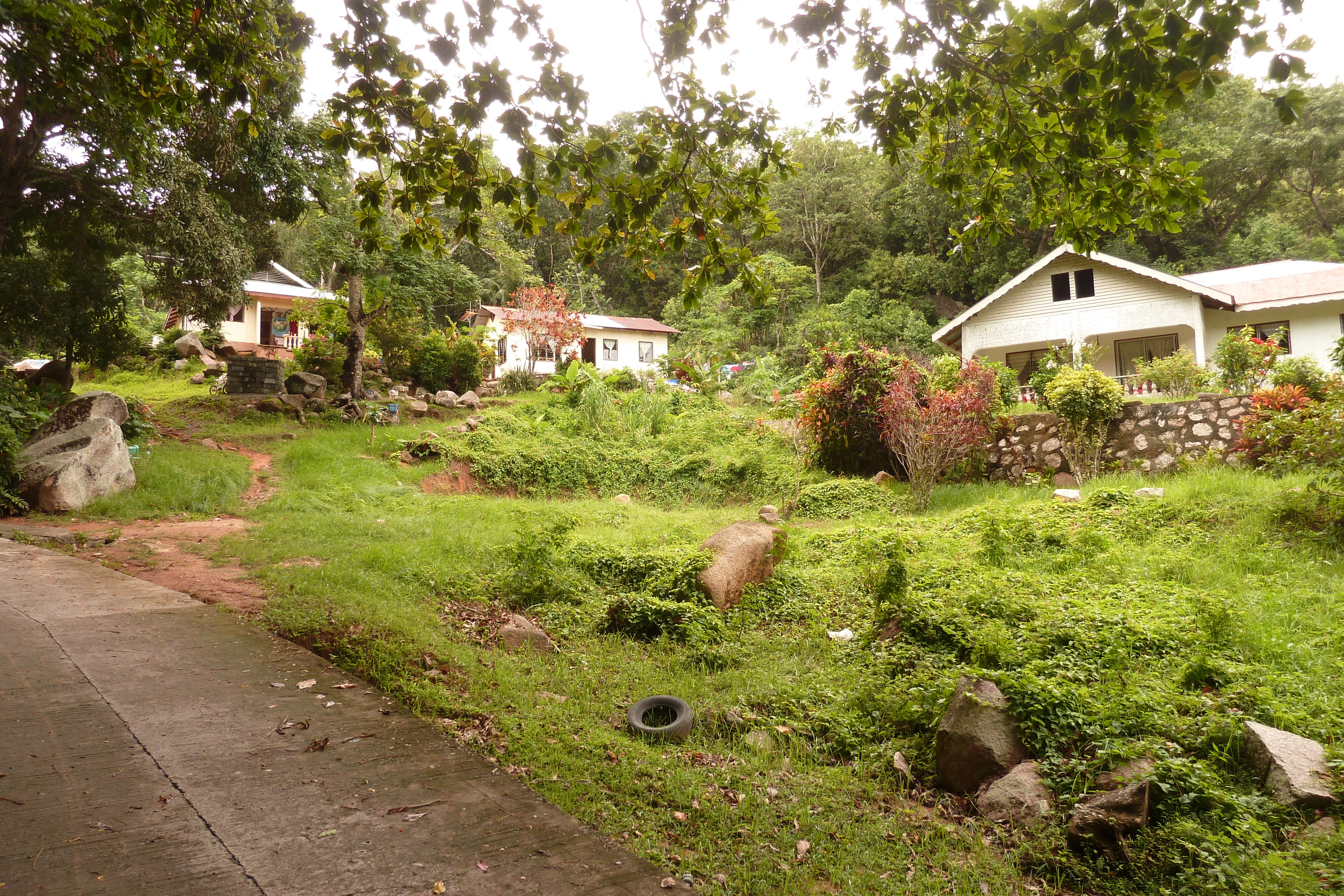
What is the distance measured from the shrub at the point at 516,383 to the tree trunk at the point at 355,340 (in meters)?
6.07

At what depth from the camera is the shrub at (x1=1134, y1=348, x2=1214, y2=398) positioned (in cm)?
1388

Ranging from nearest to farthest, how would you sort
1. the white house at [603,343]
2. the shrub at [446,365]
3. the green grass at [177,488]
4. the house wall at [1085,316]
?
the green grass at [177,488]
the house wall at [1085,316]
the shrub at [446,365]
the white house at [603,343]

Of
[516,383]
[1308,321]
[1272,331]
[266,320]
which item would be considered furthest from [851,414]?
[266,320]

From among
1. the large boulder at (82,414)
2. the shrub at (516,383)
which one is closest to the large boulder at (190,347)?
the shrub at (516,383)

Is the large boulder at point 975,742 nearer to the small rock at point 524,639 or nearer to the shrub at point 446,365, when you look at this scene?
the small rock at point 524,639

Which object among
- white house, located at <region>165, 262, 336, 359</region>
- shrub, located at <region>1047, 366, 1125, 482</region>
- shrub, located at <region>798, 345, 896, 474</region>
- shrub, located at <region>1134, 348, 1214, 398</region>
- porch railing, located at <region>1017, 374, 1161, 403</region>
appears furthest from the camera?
white house, located at <region>165, 262, 336, 359</region>

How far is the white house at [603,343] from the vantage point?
3247 centimetres

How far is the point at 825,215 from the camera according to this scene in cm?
3494

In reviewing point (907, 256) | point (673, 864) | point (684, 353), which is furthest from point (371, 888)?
point (907, 256)

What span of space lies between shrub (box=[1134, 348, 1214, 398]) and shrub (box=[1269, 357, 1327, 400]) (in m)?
3.44

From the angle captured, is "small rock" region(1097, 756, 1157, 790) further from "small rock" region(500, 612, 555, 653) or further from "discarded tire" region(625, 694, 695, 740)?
"small rock" region(500, 612, 555, 653)

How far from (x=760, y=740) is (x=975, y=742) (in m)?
1.11

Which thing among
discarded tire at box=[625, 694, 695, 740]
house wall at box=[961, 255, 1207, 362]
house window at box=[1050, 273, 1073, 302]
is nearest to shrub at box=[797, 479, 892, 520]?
discarded tire at box=[625, 694, 695, 740]

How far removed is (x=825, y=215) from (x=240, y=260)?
2743cm
